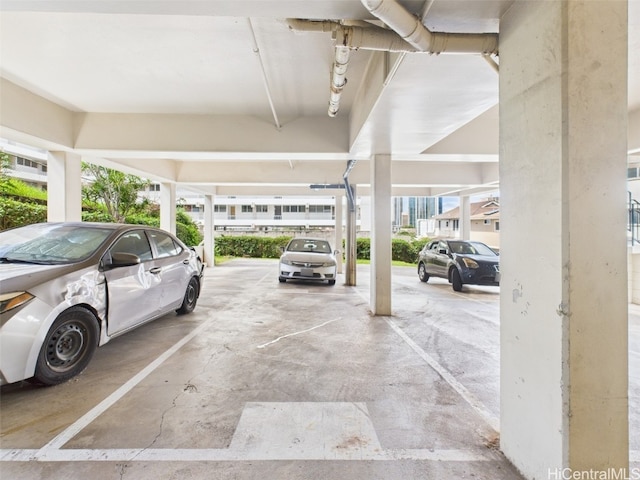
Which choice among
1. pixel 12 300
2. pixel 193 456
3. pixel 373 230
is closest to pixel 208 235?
pixel 373 230

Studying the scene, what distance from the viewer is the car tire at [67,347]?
2.74 metres

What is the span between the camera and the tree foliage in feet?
38.5

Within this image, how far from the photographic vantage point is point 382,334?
15.4 ft

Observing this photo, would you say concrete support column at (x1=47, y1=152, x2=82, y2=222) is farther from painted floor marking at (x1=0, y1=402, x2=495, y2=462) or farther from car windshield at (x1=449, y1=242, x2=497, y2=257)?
car windshield at (x1=449, y1=242, x2=497, y2=257)

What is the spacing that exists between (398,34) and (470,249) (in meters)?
8.30

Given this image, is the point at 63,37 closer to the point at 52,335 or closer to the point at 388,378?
the point at 52,335

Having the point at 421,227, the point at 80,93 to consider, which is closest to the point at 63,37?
the point at 80,93

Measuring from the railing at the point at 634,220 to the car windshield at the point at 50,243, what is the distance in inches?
423

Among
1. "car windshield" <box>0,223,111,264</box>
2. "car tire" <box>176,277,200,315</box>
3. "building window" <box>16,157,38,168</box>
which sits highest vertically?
"building window" <box>16,157,38,168</box>

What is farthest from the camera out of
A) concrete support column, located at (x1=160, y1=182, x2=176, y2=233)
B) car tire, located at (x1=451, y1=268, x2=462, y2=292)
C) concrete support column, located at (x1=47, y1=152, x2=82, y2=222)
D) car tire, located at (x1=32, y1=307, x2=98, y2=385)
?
concrete support column, located at (x1=160, y1=182, x2=176, y2=233)

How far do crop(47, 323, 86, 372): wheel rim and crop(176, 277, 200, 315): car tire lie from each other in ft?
7.31

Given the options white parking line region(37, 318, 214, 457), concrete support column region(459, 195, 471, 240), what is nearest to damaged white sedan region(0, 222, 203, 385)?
white parking line region(37, 318, 214, 457)

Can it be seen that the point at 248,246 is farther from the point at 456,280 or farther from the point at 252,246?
the point at 456,280

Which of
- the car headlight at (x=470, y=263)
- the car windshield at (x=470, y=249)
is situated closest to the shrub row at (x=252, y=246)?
the car windshield at (x=470, y=249)
